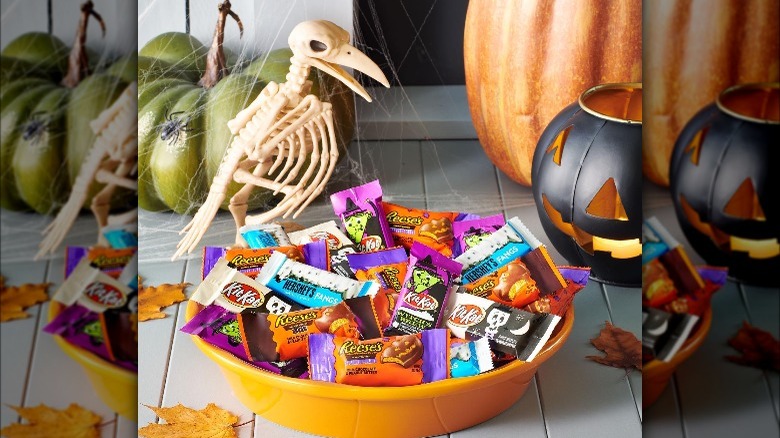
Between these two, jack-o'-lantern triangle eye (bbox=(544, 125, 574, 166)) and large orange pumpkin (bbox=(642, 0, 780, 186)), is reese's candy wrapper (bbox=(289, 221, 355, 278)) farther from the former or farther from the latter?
large orange pumpkin (bbox=(642, 0, 780, 186))

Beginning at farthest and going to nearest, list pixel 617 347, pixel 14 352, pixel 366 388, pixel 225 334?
pixel 617 347
pixel 225 334
pixel 366 388
pixel 14 352

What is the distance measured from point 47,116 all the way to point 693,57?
31cm

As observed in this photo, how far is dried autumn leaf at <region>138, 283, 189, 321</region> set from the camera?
135 cm

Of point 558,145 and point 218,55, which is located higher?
point 218,55

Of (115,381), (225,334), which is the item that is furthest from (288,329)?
(115,381)

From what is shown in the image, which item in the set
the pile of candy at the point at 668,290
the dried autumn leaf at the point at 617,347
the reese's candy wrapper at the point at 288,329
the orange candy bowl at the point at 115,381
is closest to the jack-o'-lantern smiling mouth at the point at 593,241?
the dried autumn leaf at the point at 617,347

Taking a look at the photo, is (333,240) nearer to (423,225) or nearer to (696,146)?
(423,225)

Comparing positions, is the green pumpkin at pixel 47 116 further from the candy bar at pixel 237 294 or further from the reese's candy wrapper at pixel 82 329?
the candy bar at pixel 237 294

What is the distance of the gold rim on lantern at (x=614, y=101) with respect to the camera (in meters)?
1.31

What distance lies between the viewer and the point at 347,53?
1251mm

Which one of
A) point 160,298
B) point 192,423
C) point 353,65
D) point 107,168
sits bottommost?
point 192,423

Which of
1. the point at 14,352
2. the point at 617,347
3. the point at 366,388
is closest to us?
the point at 14,352

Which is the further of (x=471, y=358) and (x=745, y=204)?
(x=471, y=358)

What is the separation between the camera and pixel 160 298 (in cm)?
136
